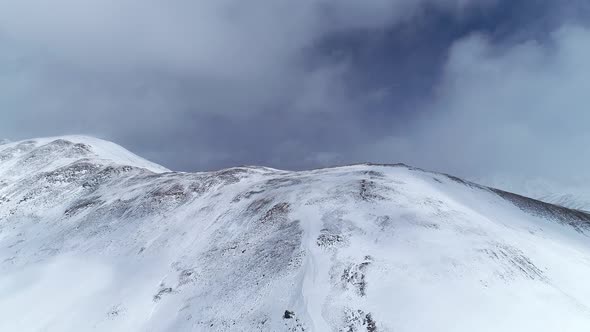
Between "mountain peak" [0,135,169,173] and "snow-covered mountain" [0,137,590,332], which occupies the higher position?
"mountain peak" [0,135,169,173]

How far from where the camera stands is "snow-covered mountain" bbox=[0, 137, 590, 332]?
21297 mm

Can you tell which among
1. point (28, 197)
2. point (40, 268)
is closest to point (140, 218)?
point (40, 268)

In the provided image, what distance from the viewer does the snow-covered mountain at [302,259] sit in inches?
838

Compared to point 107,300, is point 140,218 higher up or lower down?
higher up

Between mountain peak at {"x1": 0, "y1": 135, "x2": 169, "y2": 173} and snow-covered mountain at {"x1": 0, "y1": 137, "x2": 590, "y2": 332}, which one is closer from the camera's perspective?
snow-covered mountain at {"x1": 0, "y1": 137, "x2": 590, "y2": 332}

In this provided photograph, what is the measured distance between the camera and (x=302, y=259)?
1087 inches

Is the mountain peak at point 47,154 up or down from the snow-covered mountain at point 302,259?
up

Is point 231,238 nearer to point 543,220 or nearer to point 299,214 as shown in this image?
point 299,214

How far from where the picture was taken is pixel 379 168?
176 ft

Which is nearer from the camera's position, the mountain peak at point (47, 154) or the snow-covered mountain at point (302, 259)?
the snow-covered mountain at point (302, 259)

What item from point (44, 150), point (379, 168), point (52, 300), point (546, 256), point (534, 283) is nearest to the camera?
point (534, 283)

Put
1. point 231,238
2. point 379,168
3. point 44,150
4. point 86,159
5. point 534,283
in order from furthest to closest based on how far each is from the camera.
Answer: point 44,150 → point 86,159 → point 379,168 → point 231,238 → point 534,283

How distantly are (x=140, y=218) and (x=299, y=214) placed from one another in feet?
80.4

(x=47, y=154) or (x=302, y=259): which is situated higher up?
(x=47, y=154)
